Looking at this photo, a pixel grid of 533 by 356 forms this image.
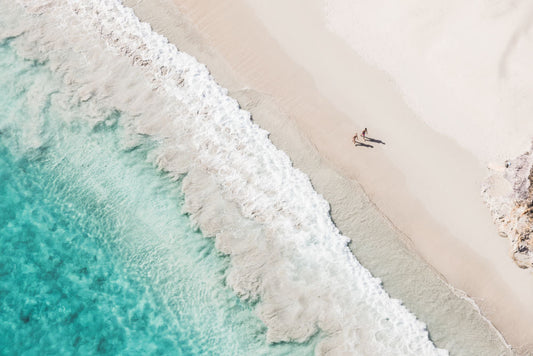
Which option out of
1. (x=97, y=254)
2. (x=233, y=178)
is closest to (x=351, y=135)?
(x=233, y=178)

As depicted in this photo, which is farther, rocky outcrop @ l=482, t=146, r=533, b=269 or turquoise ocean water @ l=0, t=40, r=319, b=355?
rocky outcrop @ l=482, t=146, r=533, b=269

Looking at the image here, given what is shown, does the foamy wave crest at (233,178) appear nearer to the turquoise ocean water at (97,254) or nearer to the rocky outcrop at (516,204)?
the turquoise ocean water at (97,254)

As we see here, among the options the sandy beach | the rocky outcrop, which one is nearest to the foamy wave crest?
the sandy beach

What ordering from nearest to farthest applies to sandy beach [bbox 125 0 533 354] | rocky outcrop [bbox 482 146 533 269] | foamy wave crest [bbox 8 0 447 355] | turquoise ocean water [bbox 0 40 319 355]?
foamy wave crest [bbox 8 0 447 355], turquoise ocean water [bbox 0 40 319 355], rocky outcrop [bbox 482 146 533 269], sandy beach [bbox 125 0 533 354]

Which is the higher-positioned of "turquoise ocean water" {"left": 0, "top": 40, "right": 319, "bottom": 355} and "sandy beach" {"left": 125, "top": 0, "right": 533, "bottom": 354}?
"sandy beach" {"left": 125, "top": 0, "right": 533, "bottom": 354}

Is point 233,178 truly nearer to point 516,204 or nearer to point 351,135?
point 351,135

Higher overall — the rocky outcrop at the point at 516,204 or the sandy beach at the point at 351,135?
the rocky outcrop at the point at 516,204

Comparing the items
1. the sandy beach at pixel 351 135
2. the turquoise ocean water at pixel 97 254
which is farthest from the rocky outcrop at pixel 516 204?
the turquoise ocean water at pixel 97 254

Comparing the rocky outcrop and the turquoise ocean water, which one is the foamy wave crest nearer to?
the turquoise ocean water

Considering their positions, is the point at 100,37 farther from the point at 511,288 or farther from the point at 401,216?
the point at 511,288
